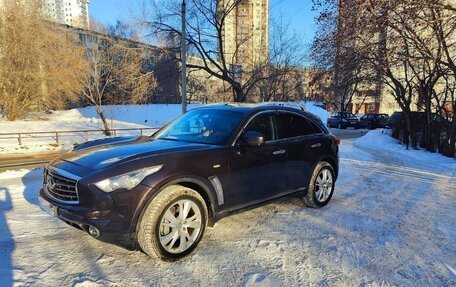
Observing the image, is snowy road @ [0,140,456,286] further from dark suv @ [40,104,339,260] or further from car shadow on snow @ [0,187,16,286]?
dark suv @ [40,104,339,260]

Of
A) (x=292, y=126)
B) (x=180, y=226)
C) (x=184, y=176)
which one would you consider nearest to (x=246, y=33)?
(x=292, y=126)

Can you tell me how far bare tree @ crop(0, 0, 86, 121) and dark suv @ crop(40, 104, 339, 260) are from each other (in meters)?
24.7

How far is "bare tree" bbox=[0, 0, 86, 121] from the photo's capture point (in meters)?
27.2

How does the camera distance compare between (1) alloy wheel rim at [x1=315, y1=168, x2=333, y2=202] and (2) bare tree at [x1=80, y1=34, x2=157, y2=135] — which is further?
(2) bare tree at [x1=80, y1=34, x2=157, y2=135]

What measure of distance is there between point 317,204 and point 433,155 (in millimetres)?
8928

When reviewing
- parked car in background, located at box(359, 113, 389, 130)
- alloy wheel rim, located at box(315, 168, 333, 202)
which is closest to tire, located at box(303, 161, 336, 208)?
alloy wheel rim, located at box(315, 168, 333, 202)

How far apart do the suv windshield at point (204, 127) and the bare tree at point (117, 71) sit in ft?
49.1

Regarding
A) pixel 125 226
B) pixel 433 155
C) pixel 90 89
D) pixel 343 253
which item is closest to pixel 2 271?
pixel 125 226

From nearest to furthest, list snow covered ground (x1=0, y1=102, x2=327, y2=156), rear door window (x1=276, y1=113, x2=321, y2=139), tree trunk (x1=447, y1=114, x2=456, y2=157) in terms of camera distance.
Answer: rear door window (x1=276, y1=113, x2=321, y2=139) < tree trunk (x1=447, y1=114, x2=456, y2=157) < snow covered ground (x1=0, y1=102, x2=327, y2=156)

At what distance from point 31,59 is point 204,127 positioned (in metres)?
29.6

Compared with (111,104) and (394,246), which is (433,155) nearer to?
(394,246)

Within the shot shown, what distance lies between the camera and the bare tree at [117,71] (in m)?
19.5

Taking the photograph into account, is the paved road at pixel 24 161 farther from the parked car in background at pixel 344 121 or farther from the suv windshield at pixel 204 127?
the parked car in background at pixel 344 121

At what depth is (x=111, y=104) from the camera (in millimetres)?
27547
